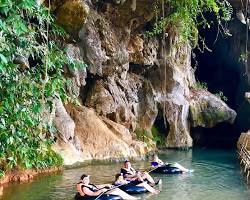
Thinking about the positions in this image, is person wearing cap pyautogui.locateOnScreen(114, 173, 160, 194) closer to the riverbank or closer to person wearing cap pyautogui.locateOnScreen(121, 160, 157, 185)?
person wearing cap pyautogui.locateOnScreen(121, 160, 157, 185)

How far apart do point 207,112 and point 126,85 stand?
6843 mm

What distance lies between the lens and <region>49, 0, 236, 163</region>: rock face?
2052 centimetres

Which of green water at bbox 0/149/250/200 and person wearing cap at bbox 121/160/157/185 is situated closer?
green water at bbox 0/149/250/200

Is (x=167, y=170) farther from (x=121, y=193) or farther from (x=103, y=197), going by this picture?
(x=103, y=197)

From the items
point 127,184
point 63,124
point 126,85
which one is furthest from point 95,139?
point 127,184

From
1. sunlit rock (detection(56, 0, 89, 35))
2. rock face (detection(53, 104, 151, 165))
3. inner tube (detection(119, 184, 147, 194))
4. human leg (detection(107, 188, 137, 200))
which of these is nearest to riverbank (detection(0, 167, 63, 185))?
inner tube (detection(119, 184, 147, 194))

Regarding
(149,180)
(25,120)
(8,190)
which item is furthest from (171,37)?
(25,120)

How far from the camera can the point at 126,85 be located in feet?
84.6

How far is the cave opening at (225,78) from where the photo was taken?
3250 centimetres

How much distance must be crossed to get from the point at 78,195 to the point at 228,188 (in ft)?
16.9

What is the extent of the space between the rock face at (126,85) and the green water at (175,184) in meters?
1.89

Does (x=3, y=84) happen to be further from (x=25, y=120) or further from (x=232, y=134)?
(x=232, y=134)

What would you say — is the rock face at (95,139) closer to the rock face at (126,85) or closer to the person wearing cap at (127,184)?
the rock face at (126,85)

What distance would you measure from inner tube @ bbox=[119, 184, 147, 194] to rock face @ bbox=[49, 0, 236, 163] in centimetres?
520
